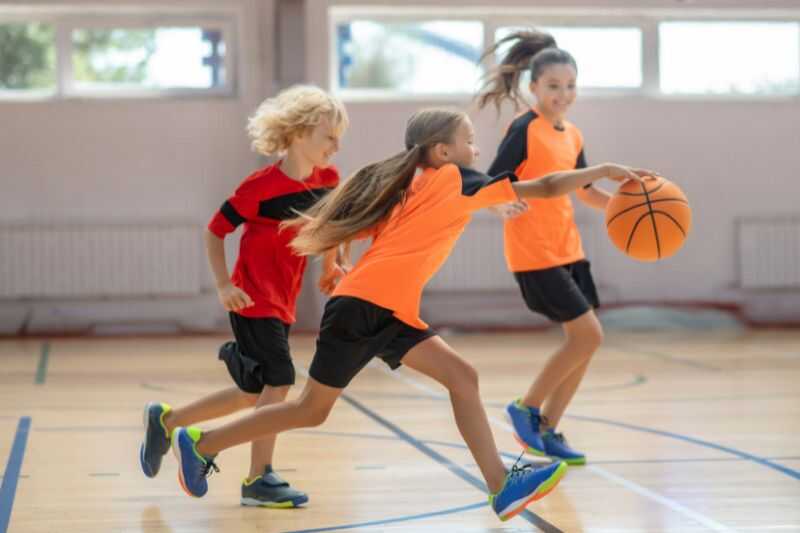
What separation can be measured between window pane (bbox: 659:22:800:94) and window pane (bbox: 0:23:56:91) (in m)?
4.55

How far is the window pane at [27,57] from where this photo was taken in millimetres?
9078

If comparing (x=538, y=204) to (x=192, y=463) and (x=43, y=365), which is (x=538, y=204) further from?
(x=43, y=365)

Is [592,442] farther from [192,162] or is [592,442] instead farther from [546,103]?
[192,162]

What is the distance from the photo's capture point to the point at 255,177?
11.2ft

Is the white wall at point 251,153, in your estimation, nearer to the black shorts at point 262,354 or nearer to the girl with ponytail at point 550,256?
the girl with ponytail at point 550,256

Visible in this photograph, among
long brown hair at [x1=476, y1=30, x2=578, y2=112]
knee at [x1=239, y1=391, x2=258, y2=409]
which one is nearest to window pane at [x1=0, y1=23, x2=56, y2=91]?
long brown hair at [x1=476, y1=30, x2=578, y2=112]

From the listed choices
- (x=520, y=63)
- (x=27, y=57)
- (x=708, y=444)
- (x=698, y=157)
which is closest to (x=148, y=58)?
(x=27, y=57)

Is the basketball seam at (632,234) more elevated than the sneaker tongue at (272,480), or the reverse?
the basketball seam at (632,234)

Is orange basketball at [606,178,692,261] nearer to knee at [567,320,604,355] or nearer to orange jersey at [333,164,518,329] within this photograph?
knee at [567,320,604,355]

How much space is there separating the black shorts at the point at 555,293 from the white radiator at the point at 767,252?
224 inches

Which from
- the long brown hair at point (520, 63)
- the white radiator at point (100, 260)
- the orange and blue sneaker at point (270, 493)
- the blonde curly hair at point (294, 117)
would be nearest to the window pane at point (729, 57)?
the white radiator at point (100, 260)

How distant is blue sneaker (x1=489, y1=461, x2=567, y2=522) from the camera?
287 cm

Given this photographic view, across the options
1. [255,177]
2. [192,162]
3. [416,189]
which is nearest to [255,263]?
[255,177]

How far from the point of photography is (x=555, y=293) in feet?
13.1
